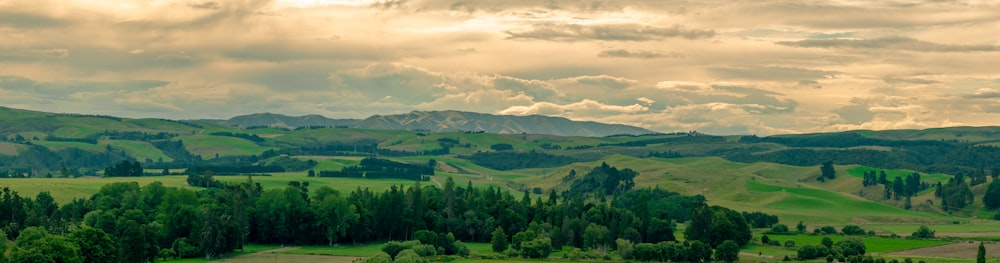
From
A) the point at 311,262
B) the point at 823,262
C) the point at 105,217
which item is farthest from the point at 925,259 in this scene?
the point at 105,217

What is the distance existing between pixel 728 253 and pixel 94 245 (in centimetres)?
10880

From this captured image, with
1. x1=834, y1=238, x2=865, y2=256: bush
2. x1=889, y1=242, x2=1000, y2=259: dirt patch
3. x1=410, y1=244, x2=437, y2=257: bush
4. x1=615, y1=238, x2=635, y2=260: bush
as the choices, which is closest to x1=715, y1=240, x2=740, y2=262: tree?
x1=615, y1=238, x2=635, y2=260: bush

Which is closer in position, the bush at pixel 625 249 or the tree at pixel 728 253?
the tree at pixel 728 253

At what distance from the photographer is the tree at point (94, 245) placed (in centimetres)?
15088

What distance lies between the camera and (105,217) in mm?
192625

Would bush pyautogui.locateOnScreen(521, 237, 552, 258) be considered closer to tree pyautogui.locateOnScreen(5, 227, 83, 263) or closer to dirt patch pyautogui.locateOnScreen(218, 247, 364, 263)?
dirt patch pyautogui.locateOnScreen(218, 247, 364, 263)

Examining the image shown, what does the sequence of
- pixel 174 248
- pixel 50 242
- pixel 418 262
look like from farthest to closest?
1. pixel 174 248
2. pixel 418 262
3. pixel 50 242

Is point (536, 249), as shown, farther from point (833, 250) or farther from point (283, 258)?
point (833, 250)

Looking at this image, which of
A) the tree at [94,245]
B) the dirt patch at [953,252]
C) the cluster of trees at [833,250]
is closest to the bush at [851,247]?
the cluster of trees at [833,250]

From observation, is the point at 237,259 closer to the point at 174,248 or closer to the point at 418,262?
the point at 174,248

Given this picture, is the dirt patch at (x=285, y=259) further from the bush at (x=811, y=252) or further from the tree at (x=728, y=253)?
the bush at (x=811, y=252)

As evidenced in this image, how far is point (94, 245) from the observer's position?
6024 inches

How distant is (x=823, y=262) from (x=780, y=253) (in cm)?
1713

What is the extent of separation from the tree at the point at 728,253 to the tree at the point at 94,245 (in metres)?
105
